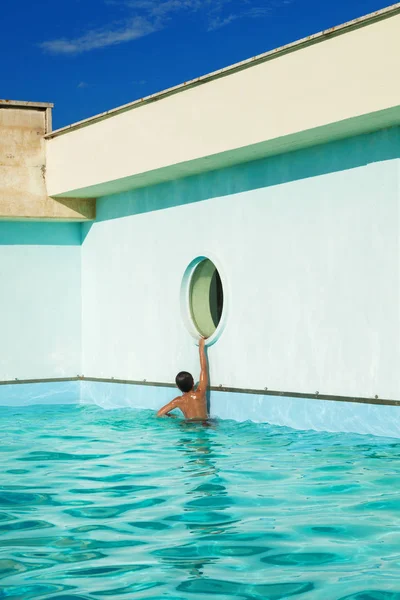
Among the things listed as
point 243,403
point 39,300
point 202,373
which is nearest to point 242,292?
point 202,373

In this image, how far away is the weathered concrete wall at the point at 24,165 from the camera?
15.2 meters

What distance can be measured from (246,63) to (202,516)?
5918 millimetres

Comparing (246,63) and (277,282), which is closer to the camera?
(246,63)

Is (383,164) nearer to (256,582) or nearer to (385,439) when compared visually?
(385,439)

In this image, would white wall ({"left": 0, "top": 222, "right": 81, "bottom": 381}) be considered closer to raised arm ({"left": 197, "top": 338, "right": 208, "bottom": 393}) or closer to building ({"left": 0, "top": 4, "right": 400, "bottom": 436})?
building ({"left": 0, "top": 4, "right": 400, "bottom": 436})

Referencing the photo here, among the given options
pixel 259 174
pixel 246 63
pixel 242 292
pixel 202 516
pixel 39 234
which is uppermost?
pixel 246 63

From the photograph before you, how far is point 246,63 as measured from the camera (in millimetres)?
11391

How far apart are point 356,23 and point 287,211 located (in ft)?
8.78

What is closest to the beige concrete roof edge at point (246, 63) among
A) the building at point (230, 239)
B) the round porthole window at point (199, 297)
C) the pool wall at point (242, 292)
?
the building at point (230, 239)

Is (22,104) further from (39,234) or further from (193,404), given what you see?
(193,404)

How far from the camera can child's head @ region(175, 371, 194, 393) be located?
43.0ft

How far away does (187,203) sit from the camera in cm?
1375

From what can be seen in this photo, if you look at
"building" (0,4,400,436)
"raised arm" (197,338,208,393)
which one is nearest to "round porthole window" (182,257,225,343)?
"building" (0,4,400,436)

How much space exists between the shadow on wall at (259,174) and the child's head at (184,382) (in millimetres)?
2409
